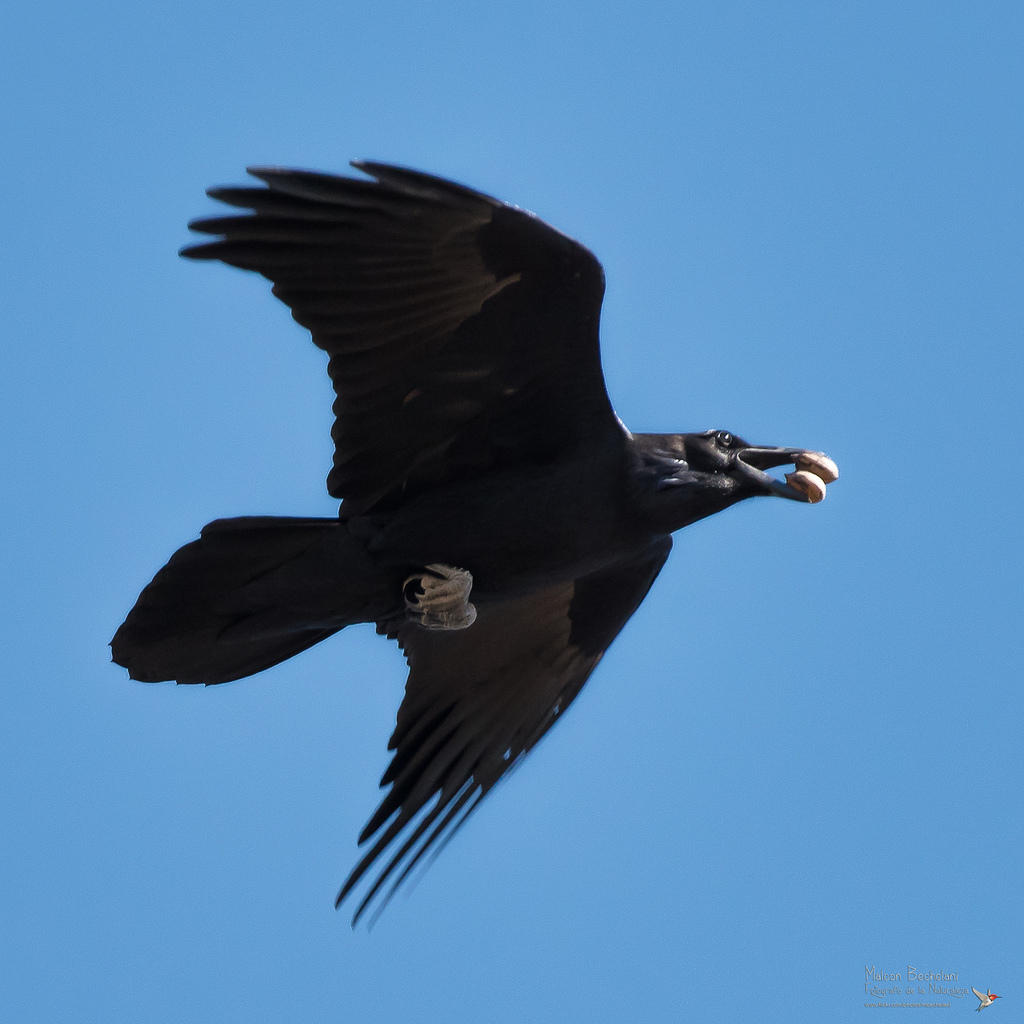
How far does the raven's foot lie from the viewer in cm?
685

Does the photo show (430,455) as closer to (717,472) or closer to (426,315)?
(426,315)

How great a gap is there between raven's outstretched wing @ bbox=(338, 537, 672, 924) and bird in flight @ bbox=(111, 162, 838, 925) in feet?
1.07

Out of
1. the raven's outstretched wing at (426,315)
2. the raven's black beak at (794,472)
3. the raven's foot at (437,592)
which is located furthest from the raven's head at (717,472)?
the raven's foot at (437,592)

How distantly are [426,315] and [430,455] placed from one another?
635mm

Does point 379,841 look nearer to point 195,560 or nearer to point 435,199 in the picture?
point 195,560

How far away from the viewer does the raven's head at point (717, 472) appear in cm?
695

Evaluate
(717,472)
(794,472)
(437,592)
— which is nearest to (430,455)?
Result: (437,592)

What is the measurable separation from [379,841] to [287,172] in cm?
321

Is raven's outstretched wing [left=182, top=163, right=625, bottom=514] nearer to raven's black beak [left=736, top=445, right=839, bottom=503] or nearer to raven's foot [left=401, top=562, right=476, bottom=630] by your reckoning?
raven's foot [left=401, top=562, right=476, bottom=630]

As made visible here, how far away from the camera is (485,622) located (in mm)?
7898

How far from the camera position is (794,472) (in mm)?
7250

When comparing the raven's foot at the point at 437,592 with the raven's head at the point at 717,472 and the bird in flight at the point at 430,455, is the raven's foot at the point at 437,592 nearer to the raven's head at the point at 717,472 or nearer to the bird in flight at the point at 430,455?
the bird in flight at the point at 430,455

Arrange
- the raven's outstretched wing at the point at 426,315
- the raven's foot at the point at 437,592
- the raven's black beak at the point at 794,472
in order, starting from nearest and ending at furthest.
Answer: the raven's outstretched wing at the point at 426,315, the raven's foot at the point at 437,592, the raven's black beak at the point at 794,472

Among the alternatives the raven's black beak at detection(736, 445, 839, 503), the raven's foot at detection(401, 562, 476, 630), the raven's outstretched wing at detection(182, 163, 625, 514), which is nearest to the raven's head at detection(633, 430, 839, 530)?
the raven's black beak at detection(736, 445, 839, 503)
